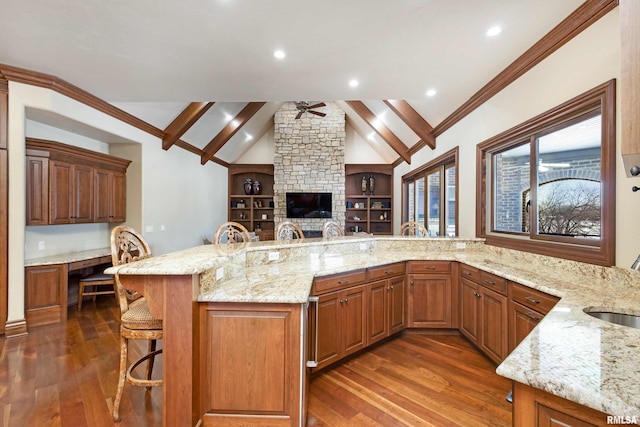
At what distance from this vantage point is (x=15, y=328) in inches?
123

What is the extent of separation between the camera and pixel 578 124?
230cm

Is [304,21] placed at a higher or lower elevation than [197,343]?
higher

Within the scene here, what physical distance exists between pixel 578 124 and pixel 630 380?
234 centimetres

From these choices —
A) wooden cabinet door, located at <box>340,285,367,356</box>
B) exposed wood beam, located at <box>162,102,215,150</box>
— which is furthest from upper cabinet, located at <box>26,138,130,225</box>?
wooden cabinet door, located at <box>340,285,367,356</box>

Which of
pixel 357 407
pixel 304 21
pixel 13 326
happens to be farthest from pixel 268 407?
pixel 13 326

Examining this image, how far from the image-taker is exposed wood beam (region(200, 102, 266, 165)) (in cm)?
668

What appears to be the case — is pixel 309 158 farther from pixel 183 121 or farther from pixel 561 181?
pixel 561 181

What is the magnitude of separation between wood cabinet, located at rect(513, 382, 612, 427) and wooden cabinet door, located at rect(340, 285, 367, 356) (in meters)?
1.73

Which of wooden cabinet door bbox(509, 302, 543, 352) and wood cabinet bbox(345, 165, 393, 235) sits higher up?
wood cabinet bbox(345, 165, 393, 235)

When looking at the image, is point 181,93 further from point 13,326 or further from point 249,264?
point 13,326

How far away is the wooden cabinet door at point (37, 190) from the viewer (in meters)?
3.48

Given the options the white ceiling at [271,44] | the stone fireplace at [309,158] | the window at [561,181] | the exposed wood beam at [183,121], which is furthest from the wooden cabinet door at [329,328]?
the stone fireplace at [309,158]

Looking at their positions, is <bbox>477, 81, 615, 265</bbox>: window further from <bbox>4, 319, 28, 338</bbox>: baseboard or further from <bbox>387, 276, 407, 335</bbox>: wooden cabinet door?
<bbox>4, 319, 28, 338</bbox>: baseboard

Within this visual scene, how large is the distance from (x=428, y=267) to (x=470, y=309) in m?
0.59
